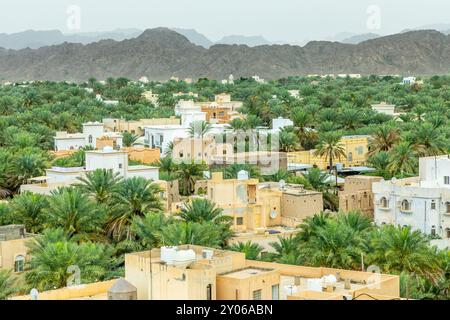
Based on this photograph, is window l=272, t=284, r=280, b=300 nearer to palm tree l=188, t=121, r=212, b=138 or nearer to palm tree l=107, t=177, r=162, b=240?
palm tree l=107, t=177, r=162, b=240

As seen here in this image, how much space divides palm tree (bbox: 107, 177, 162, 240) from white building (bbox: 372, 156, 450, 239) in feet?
22.9

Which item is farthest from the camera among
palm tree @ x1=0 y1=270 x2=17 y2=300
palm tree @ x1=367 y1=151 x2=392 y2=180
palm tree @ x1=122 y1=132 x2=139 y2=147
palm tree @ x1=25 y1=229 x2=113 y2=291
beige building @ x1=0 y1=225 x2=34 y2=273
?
palm tree @ x1=122 y1=132 x2=139 y2=147

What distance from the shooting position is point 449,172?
3052 cm

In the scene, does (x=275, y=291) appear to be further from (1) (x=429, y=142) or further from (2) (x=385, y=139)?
(2) (x=385, y=139)

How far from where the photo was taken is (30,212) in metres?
26.5

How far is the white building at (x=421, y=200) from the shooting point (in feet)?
94.2

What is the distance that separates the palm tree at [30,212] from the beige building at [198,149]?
16.5 m

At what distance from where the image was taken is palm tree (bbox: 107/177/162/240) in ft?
86.5

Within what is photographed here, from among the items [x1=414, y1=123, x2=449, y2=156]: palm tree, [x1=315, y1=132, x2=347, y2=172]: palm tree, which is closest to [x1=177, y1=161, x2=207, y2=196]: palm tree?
[x1=315, y1=132, x2=347, y2=172]: palm tree

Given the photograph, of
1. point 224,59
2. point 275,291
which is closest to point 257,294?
point 275,291

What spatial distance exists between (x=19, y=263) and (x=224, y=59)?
497 feet

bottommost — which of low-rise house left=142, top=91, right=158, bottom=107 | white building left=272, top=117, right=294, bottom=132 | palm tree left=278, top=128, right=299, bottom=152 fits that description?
palm tree left=278, top=128, right=299, bottom=152

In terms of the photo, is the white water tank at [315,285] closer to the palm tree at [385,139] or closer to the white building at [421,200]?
the white building at [421,200]

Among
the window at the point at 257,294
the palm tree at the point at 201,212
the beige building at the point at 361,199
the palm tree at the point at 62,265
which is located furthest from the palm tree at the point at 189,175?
the window at the point at 257,294
